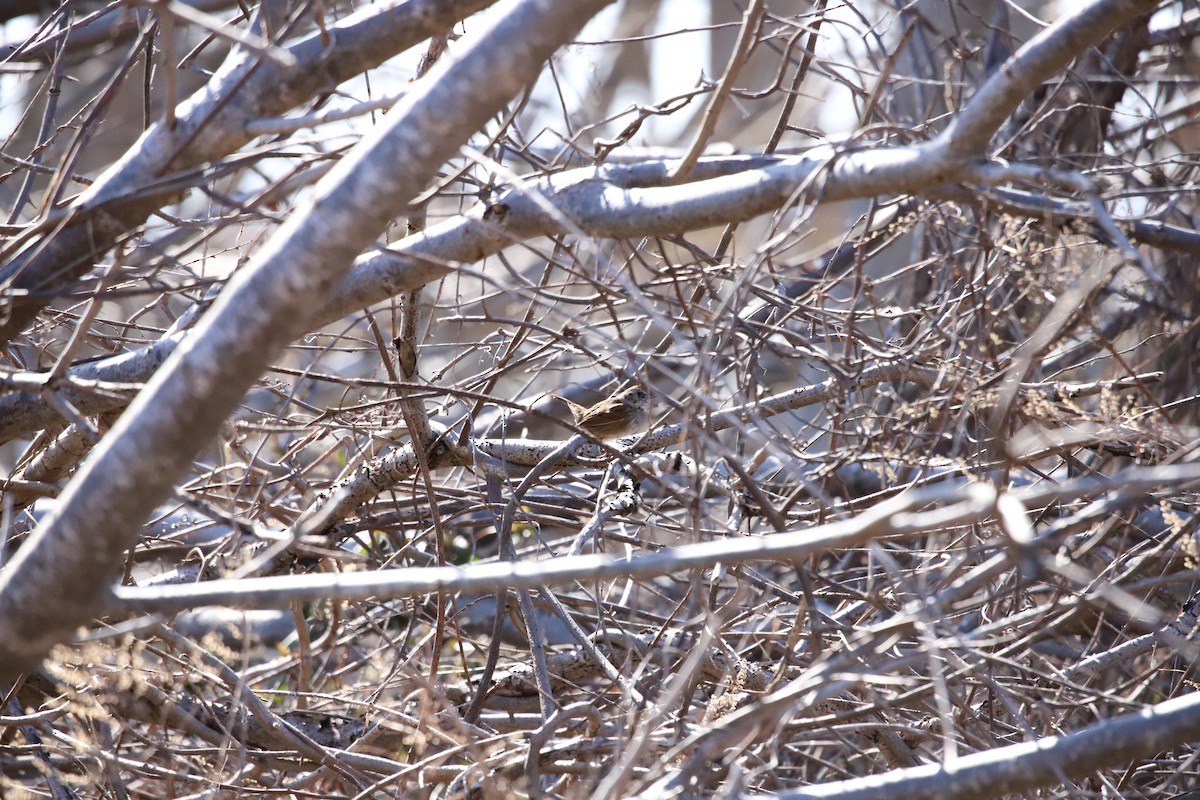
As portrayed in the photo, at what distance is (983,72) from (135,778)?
4.92 m

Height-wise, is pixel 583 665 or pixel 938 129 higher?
pixel 938 129

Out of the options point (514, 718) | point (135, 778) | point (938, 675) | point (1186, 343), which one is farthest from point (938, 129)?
point (135, 778)

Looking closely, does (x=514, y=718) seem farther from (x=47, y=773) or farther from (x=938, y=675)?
(x=938, y=675)

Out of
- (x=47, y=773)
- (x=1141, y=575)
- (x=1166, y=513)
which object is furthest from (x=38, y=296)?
(x=1141, y=575)

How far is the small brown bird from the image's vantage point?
13.5 ft

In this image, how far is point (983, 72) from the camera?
17.0 ft

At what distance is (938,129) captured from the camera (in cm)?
561

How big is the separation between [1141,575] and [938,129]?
3.15 m

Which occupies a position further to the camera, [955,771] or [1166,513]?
[1166,513]

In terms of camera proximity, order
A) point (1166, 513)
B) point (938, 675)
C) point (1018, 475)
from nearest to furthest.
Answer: point (938, 675) < point (1166, 513) < point (1018, 475)

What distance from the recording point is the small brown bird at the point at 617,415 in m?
4.13

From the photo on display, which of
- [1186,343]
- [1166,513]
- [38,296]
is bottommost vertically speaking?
[1166,513]

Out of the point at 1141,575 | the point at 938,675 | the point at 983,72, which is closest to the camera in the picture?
the point at 938,675

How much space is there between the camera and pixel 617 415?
417cm
